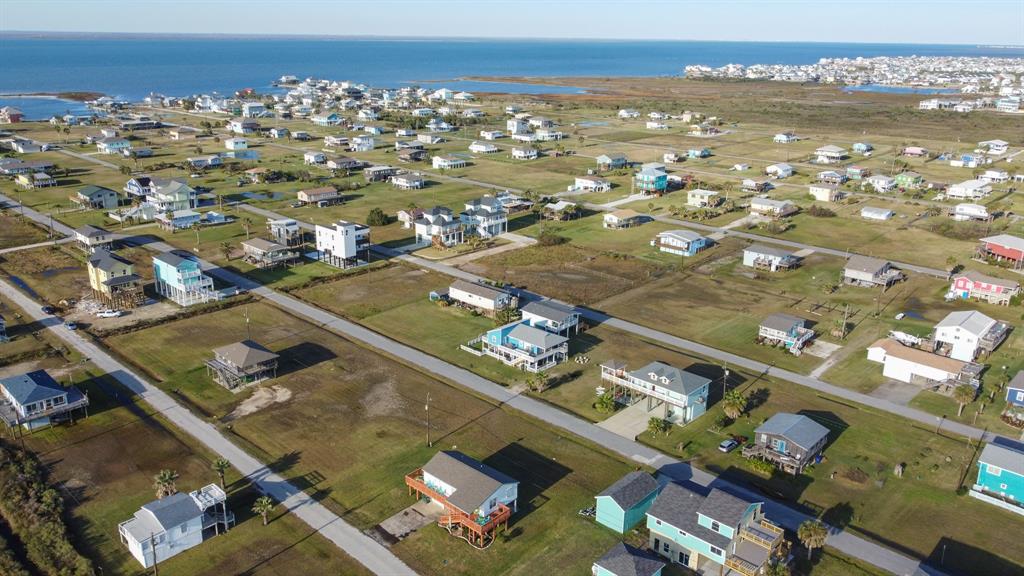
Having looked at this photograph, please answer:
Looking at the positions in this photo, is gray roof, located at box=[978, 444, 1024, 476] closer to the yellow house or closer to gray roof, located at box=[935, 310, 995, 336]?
gray roof, located at box=[935, 310, 995, 336]

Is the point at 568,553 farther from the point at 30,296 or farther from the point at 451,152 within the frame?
the point at 451,152

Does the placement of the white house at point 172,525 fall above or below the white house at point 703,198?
below

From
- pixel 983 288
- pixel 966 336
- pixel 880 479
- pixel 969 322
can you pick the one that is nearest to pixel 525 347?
pixel 880 479

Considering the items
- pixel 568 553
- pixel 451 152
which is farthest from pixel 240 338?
pixel 451 152

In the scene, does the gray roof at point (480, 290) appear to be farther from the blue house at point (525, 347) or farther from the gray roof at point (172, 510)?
the gray roof at point (172, 510)

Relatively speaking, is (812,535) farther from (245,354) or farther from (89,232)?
(89,232)

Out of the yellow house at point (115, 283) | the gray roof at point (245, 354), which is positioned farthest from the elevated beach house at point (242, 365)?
the yellow house at point (115, 283)
